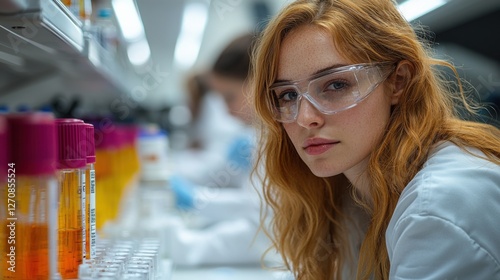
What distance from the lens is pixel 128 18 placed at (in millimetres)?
3564

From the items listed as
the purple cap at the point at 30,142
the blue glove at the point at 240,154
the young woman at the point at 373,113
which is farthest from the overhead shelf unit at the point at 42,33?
the blue glove at the point at 240,154

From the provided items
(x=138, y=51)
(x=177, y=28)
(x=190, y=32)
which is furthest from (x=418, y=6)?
(x=138, y=51)

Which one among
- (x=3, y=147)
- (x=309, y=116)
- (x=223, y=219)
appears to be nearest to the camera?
(x=3, y=147)

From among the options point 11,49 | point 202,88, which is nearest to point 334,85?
point 11,49

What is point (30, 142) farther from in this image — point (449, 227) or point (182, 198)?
point (182, 198)

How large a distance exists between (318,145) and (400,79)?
281 millimetres

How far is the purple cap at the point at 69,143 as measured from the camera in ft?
3.32

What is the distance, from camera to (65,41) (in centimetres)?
112

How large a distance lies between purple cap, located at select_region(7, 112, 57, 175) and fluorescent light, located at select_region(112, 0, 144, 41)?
2258 millimetres

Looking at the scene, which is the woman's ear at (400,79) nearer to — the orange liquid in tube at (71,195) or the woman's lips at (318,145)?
the woman's lips at (318,145)

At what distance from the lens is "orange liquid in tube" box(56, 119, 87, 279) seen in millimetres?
1009

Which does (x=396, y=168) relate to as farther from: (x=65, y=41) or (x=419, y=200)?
(x=65, y=41)

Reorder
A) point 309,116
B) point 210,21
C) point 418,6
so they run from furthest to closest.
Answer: point 210,21, point 418,6, point 309,116

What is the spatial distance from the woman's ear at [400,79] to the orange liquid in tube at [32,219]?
848 mm
